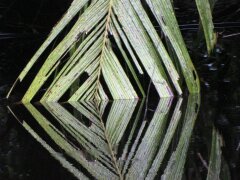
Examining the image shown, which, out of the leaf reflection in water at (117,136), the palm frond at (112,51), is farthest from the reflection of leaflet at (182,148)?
the palm frond at (112,51)

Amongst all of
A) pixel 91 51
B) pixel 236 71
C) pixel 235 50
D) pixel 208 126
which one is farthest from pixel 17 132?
pixel 235 50

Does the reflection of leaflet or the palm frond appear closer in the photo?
the reflection of leaflet

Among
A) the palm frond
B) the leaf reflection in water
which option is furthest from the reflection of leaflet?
the palm frond

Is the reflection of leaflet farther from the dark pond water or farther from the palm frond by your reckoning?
the palm frond

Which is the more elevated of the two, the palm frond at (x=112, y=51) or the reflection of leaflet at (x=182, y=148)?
the palm frond at (x=112, y=51)

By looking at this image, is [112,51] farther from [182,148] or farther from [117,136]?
[182,148]

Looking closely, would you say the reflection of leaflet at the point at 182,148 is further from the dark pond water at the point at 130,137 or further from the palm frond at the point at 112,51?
the palm frond at the point at 112,51

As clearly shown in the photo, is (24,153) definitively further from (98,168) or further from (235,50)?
(235,50)

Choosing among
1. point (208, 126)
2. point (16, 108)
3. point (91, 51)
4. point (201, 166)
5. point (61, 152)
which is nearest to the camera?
point (201, 166)
